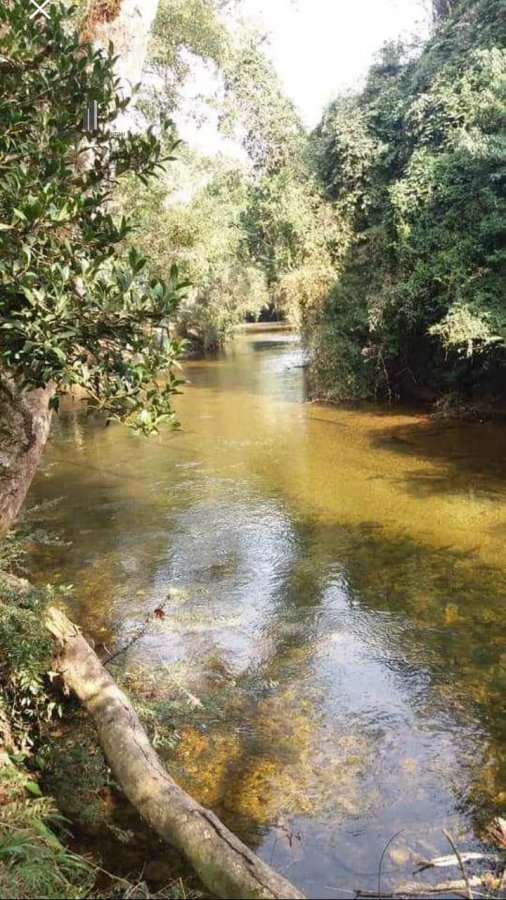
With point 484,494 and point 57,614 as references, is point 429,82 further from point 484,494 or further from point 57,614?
point 57,614

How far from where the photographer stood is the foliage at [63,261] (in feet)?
9.02

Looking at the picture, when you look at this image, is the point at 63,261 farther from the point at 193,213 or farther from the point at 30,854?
the point at 193,213

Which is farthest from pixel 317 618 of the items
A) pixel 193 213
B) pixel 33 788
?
pixel 193 213

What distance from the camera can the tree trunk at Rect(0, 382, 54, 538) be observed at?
12.7 feet

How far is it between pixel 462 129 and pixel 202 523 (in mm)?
10322

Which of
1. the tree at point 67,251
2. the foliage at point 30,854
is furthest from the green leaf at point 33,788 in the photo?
the tree at point 67,251

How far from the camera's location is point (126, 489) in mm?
11125

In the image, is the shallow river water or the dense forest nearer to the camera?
the dense forest

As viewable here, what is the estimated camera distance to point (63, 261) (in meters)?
2.91

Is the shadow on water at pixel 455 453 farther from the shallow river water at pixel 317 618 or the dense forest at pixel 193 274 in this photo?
the dense forest at pixel 193 274

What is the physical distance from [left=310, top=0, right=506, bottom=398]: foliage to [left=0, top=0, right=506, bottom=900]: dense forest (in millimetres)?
55

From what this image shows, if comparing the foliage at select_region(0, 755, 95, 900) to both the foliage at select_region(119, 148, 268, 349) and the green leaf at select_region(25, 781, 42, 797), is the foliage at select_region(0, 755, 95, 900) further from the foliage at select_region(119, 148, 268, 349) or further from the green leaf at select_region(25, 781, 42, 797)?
the foliage at select_region(119, 148, 268, 349)

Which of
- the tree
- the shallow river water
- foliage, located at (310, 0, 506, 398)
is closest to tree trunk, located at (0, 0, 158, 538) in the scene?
the tree

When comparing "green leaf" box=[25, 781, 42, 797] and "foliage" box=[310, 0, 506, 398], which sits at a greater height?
"foliage" box=[310, 0, 506, 398]
